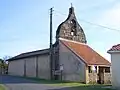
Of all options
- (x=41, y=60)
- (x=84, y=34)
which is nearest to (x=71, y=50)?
(x=41, y=60)

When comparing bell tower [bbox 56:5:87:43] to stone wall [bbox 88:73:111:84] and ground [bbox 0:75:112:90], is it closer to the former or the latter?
stone wall [bbox 88:73:111:84]

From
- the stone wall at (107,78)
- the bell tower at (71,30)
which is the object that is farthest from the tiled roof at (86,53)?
the bell tower at (71,30)

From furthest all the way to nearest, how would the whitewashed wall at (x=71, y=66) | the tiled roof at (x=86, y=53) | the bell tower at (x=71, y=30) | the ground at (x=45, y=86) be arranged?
1. the bell tower at (x=71, y=30)
2. the tiled roof at (x=86, y=53)
3. the whitewashed wall at (x=71, y=66)
4. the ground at (x=45, y=86)

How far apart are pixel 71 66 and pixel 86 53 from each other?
162 inches

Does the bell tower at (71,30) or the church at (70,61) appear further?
the bell tower at (71,30)

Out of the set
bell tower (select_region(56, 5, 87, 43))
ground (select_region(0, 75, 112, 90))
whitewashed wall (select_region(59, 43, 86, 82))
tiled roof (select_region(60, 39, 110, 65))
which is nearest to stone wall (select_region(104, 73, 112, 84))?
tiled roof (select_region(60, 39, 110, 65))

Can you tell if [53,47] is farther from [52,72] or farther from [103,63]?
[103,63]

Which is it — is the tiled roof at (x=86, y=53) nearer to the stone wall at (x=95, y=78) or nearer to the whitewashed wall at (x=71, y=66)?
the whitewashed wall at (x=71, y=66)

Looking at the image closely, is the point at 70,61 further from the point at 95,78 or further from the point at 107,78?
the point at 107,78

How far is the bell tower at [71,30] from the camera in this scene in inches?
1797

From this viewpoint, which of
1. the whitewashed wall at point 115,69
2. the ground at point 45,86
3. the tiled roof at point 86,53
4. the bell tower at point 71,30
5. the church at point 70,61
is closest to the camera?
the ground at point 45,86

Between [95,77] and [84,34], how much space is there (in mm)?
13151

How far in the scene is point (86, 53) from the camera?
4169 cm

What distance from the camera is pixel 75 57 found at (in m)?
38.3
